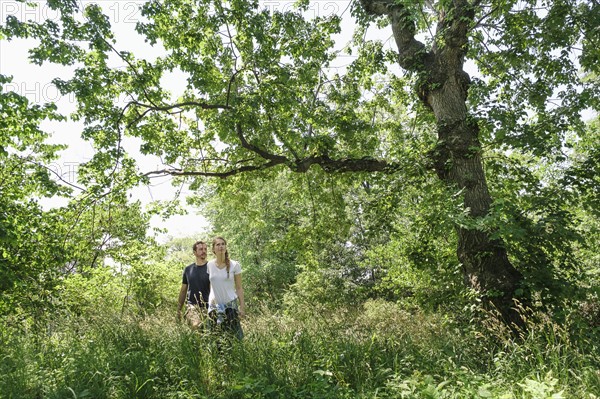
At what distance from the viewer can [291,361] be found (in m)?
4.03

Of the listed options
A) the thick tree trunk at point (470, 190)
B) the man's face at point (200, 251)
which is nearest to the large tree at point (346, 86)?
the thick tree trunk at point (470, 190)

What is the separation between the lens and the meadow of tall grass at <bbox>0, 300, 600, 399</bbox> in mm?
3377

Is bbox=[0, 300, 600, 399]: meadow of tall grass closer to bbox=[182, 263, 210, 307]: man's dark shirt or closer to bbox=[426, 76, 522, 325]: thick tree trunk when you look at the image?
bbox=[182, 263, 210, 307]: man's dark shirt

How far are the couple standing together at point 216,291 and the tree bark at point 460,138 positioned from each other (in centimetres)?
356

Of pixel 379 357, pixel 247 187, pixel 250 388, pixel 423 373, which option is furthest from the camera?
pixel 247 187

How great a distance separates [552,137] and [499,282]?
7.80 feet

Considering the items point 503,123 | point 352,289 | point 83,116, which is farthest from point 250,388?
point 352,289

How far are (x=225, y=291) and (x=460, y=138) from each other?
4662 mm

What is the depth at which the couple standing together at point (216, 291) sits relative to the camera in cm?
475

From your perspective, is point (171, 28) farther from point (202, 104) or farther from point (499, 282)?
point (499, 282)

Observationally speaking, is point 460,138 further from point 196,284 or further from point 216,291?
point 196,284

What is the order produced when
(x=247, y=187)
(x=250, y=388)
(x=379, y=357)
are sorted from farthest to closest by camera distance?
(x=247, y=187) < (x=379, y=357) < (x=250, y=388)

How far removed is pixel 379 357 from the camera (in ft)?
13.9

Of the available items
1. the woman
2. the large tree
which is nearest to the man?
the woman
